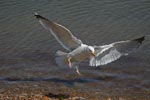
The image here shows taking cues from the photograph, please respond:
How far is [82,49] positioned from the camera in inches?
374

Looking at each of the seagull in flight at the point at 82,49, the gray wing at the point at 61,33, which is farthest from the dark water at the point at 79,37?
the gray wing at the point at 61,33

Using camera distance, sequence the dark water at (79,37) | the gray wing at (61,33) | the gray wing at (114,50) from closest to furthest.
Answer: the gray wing at (114,50)
the gray wing at (61,33)
the dark water at (79,37)

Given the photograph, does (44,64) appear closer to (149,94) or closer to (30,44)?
(30,44)

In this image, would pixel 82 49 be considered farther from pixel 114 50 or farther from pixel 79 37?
pixel 79 37

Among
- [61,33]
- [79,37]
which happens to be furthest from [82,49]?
[79,37]

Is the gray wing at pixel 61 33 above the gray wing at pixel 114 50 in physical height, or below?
above

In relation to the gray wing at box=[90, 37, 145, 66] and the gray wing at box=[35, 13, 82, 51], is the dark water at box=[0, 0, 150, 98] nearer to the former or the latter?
the gray wing at box=[90, 37, 145, 66]

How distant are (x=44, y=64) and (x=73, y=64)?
145 cm

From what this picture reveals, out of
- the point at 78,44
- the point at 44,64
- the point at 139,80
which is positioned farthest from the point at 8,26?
the point at 139,80

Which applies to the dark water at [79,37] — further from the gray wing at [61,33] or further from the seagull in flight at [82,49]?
the gray wing at [61,33]

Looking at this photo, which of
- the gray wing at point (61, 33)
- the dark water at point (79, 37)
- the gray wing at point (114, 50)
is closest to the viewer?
the gray wing at point (114, 50)

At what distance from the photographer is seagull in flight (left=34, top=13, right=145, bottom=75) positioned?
9.34 m

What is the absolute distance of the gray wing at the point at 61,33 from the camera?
9363 millimetres

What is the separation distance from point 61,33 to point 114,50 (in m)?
1.22
